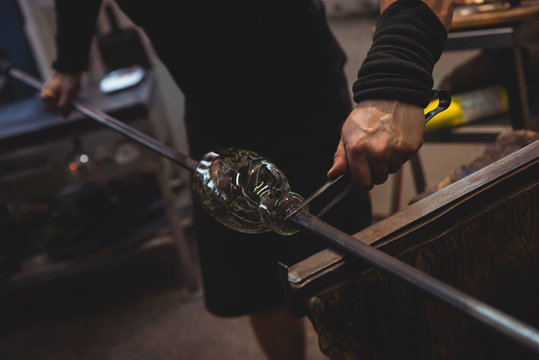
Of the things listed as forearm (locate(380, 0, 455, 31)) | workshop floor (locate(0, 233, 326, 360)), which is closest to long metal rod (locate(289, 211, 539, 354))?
forearm (locate(380, 0, 455, 31))

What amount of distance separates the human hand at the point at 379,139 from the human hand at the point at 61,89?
1.05 m

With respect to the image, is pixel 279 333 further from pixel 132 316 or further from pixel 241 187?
pixel 132 316

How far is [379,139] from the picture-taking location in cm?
60

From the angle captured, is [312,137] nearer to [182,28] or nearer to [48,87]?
[182,28]

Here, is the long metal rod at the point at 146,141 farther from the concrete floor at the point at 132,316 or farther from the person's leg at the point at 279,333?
the concrete floor at the point at 132,316

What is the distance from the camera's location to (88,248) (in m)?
2.29

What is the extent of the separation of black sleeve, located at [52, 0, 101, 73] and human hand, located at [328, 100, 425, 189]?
0.96m

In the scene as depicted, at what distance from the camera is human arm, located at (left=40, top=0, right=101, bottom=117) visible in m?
1.30

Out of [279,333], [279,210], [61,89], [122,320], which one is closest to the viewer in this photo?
[279,210]

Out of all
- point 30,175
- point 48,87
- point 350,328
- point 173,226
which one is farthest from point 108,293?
point 350,328

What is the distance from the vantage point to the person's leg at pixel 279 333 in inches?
50.4

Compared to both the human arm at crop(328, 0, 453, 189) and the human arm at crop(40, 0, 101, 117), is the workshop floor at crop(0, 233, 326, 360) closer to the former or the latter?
the human arm at crop(40, 0, 101, 117)

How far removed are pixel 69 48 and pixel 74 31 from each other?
53 mm

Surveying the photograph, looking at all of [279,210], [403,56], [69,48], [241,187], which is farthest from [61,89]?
[403,56]
